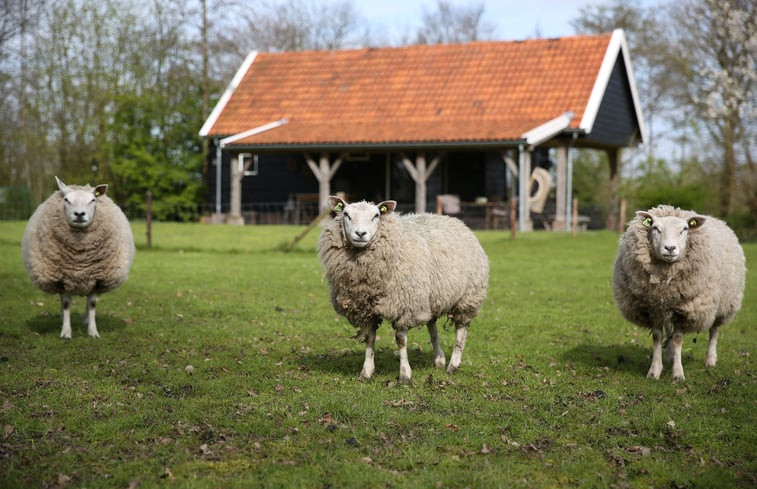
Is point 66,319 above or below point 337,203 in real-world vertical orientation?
below

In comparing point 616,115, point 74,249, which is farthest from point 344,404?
point 616,115

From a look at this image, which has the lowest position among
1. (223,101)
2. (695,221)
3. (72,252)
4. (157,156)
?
(72,252)

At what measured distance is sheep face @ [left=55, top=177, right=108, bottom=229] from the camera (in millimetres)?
9453

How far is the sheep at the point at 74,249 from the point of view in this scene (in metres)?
9.58

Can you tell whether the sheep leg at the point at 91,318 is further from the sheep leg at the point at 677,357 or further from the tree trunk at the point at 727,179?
the tree trunk at the point at 727,179

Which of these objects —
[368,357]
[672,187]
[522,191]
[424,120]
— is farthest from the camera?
[424,120]

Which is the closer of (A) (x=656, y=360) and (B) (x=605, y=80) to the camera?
(A) (x=656, y=360)

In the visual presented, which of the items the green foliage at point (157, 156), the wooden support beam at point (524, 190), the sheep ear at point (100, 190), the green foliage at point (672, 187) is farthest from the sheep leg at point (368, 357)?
the green foliage at point (157, 156)

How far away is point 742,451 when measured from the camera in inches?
227

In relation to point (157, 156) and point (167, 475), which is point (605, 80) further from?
point (167, 475)

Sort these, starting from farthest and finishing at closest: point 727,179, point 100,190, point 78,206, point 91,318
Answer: point 727,179 < point 100,190 < point 91,318 < point 78,206

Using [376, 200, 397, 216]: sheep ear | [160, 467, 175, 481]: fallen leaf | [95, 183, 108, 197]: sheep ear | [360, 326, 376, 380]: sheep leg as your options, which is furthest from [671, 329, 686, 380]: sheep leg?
[95, 183, 108, 197]: sheep ear

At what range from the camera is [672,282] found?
791 cm

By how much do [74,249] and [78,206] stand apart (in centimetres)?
52
